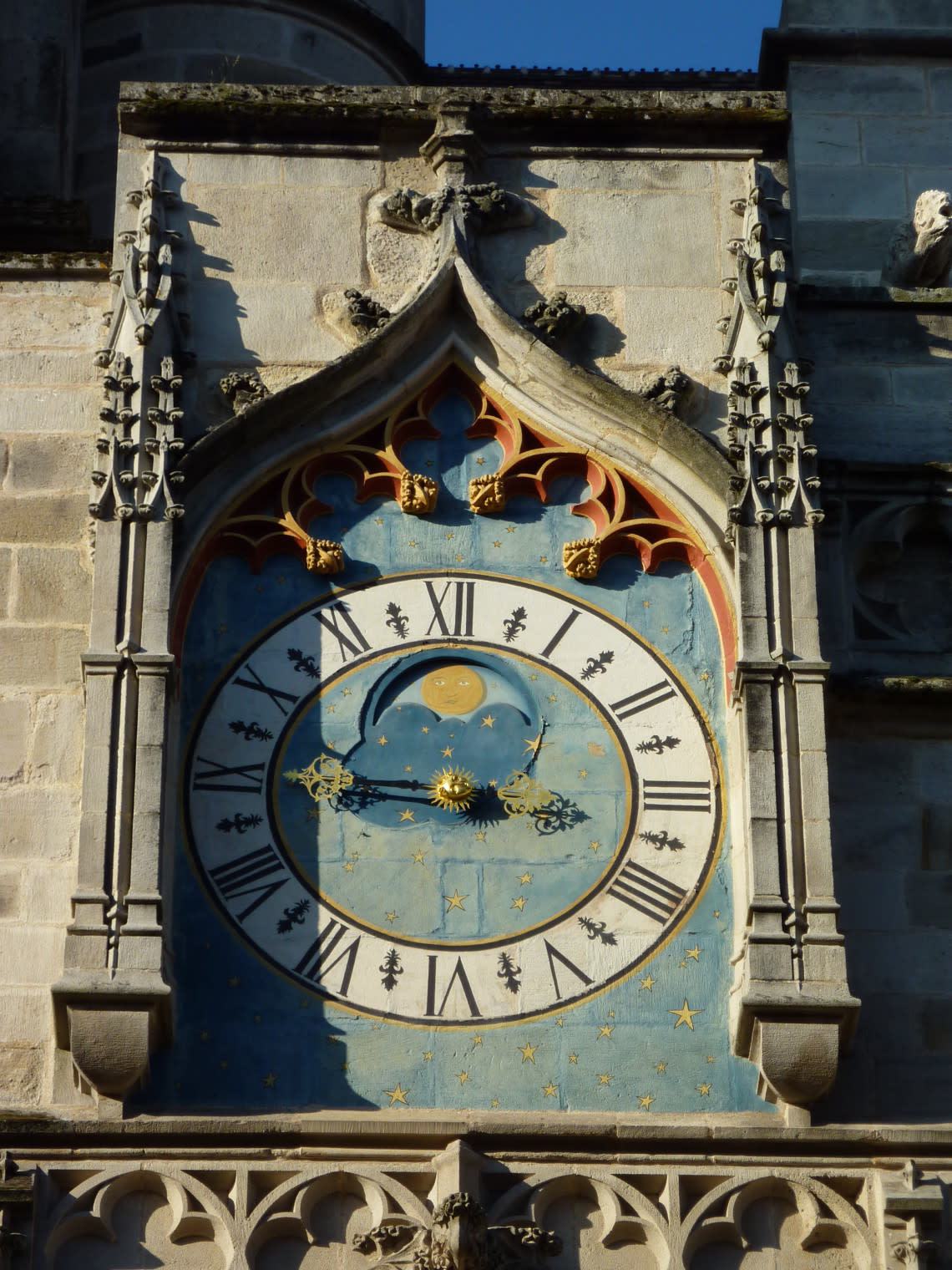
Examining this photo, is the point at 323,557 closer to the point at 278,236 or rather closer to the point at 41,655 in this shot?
the point at 41,655

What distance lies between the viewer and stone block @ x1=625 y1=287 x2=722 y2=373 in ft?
41.9

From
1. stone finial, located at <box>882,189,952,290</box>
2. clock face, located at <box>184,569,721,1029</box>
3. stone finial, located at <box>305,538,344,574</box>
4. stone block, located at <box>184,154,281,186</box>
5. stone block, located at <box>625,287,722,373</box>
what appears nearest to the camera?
clock face, located at <box>184,569,721,1029</box>

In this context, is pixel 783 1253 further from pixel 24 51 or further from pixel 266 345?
pixel 24 51

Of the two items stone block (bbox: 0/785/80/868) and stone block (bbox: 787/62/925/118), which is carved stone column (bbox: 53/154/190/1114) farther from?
stone block (bbox: 787/62/925/118)

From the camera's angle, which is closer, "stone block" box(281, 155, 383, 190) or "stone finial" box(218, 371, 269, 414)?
"stone finial" box(218, 371, 269, 414)

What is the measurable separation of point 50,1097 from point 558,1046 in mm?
1629

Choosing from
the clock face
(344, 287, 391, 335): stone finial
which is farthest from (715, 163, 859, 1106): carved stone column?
(344, 287, 391, 335): stone finial

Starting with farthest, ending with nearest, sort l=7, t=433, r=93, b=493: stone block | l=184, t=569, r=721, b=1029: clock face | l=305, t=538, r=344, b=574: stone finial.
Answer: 1. l=7, t=433, r=93, b=493: stone block
2. l=305, t=538, r=344, b=574: stone finial
3. l=184, t=569, r=721, b=1029: clock face

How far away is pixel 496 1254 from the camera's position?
1070 centimetres

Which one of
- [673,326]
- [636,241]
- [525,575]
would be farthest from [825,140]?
[525,575]

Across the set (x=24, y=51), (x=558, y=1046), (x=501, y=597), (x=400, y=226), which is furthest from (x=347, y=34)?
(x=558, y=1046)

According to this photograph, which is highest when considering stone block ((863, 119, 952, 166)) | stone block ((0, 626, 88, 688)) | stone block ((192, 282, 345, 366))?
stone block ((863, 119, 952, 166))

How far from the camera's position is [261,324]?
1277cm

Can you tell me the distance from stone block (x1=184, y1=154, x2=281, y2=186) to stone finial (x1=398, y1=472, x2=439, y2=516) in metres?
1.39
